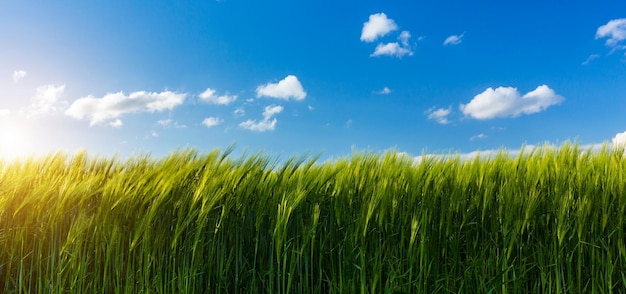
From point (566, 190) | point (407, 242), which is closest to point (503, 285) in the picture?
point (407, 242)

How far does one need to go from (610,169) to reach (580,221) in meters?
0.46

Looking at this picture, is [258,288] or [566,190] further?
[566,190]

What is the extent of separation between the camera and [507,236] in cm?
202

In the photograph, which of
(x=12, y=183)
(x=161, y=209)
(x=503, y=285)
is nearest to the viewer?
(x=503, y=285)

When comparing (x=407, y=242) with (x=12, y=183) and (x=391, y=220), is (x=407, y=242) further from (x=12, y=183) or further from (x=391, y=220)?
(x=12, y=183)

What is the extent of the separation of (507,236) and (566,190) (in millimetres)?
415

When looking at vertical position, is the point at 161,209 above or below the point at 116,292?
above

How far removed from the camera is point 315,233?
1962 mm

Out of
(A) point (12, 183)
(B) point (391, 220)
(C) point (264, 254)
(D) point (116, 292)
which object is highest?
(A) point (12, 183)

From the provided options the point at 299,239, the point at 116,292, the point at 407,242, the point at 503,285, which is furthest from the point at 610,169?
the point at 116,292

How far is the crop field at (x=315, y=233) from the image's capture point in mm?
1950

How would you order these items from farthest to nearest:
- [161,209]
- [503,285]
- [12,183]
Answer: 1. [12,183]
2. [161,209]
3. [503,285]

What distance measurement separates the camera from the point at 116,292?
77.7 inches

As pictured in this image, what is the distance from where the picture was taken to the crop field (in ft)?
6.40
